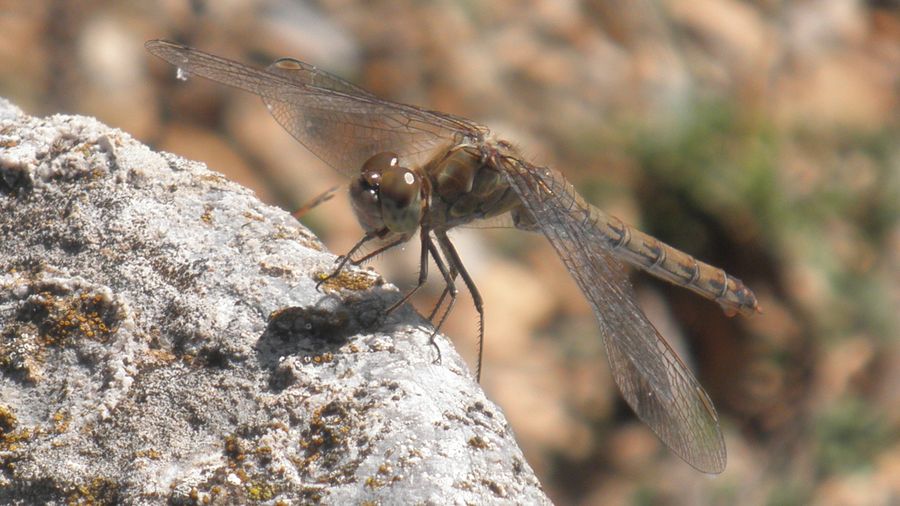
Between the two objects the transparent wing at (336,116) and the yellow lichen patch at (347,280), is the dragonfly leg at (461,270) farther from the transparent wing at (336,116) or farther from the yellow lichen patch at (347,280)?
the yellow lichen patch at (347,280)

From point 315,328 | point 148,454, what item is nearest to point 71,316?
point 148,454

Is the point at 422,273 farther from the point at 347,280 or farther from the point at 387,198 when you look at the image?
the point at 347,280

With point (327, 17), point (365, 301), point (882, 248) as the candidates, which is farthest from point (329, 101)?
point (882, 248)

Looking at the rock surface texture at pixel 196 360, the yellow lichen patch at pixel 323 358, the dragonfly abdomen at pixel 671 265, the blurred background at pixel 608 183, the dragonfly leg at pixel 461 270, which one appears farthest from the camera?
the blurred background at pixel 608 183

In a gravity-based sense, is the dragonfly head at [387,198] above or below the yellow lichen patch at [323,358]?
above

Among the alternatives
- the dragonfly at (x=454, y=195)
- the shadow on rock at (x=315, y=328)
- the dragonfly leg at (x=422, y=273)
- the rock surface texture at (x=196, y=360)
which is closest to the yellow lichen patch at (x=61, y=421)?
the rock surface texture at (x=196, y=360)

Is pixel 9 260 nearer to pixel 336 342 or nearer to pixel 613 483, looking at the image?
pixel 336 342
